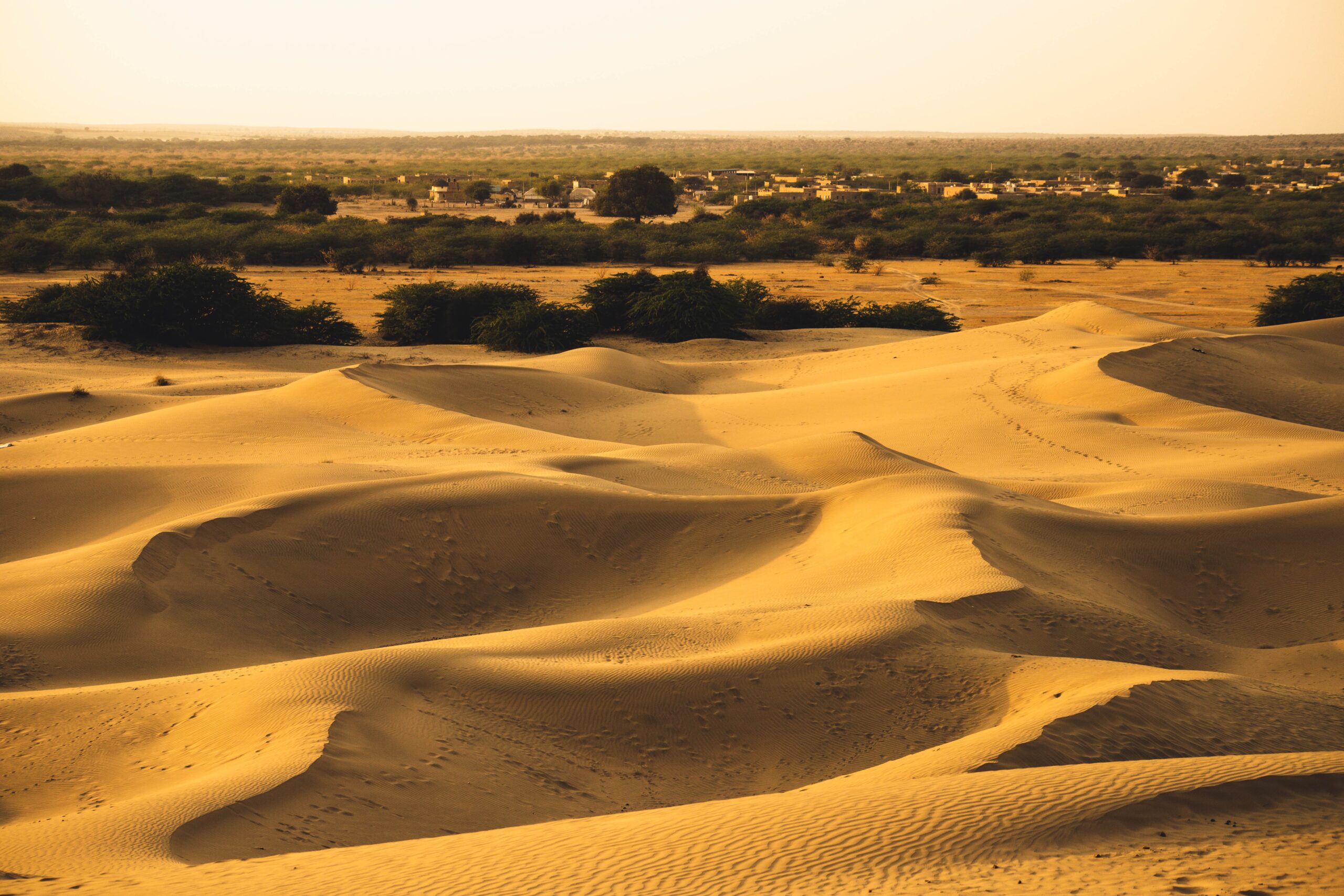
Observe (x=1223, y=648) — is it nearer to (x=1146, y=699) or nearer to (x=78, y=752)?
(x=1146, y=699)

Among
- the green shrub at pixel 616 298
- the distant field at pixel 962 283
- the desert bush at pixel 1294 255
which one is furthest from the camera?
the desert bush at pixel 1294 255

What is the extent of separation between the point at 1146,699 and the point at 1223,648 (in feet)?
9.45

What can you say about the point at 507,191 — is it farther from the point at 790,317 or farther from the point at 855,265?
the point at 790,317

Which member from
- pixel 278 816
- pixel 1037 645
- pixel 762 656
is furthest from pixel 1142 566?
pixel 278 816

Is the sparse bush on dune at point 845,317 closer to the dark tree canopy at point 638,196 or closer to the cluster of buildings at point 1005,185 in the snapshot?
the dark tree canopy at point 638,196

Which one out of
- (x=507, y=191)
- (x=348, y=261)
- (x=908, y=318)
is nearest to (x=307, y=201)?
(x=507, y=191)

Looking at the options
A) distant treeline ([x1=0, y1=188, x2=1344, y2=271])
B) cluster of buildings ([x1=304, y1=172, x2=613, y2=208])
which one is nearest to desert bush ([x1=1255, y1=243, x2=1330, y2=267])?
distant treeline ([x1=0, y1=188, x2=1344, y2=271])

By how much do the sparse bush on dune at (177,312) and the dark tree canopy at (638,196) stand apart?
103ft

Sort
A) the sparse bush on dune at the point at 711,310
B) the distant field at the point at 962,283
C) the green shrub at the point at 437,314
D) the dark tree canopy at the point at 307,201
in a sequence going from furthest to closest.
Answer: the dark tree canopy at the point at 307,201 < the distant field at the point at 962,283 < the sparse bush on dune at the point at 711,310 < the green shrub at the point at 437,314

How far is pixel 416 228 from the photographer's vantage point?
1597 inches

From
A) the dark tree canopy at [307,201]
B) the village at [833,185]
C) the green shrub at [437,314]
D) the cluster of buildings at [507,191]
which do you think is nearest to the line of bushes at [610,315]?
the green shrub at [437,314]

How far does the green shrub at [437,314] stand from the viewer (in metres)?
23.4

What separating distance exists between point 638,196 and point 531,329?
105ft

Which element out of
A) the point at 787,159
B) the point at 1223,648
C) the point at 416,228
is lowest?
the point at 1223,648
